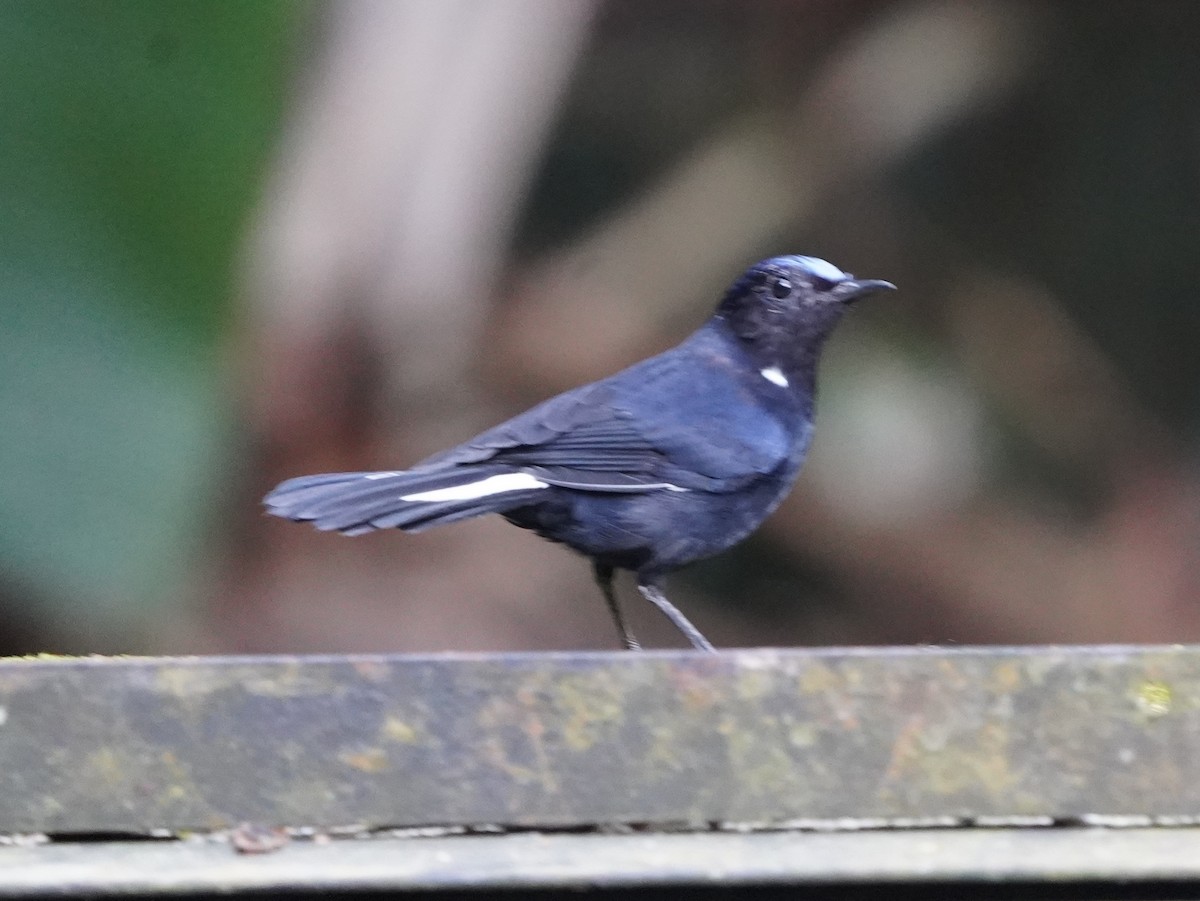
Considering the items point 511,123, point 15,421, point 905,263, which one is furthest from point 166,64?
point 905,263

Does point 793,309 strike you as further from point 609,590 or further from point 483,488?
point 483,488

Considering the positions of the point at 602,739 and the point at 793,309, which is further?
the point at 793,309

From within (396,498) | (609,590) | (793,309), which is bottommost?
(609,590)

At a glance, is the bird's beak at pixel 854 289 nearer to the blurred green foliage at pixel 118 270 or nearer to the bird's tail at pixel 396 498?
the bird's tail at pixel 396 498

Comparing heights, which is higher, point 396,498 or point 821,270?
point 821,270

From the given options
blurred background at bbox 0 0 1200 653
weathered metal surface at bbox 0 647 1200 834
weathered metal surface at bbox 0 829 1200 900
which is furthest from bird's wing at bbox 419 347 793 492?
weathered metal surface at bbox 0 829 1200 900

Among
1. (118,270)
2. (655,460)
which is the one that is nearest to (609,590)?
(655,460)

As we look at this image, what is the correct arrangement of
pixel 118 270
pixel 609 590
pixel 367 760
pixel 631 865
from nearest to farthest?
pixel 631 865
pixel 367 760
pixel 118 270
pixel 609 590

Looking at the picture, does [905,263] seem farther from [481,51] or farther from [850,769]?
[850,769]
